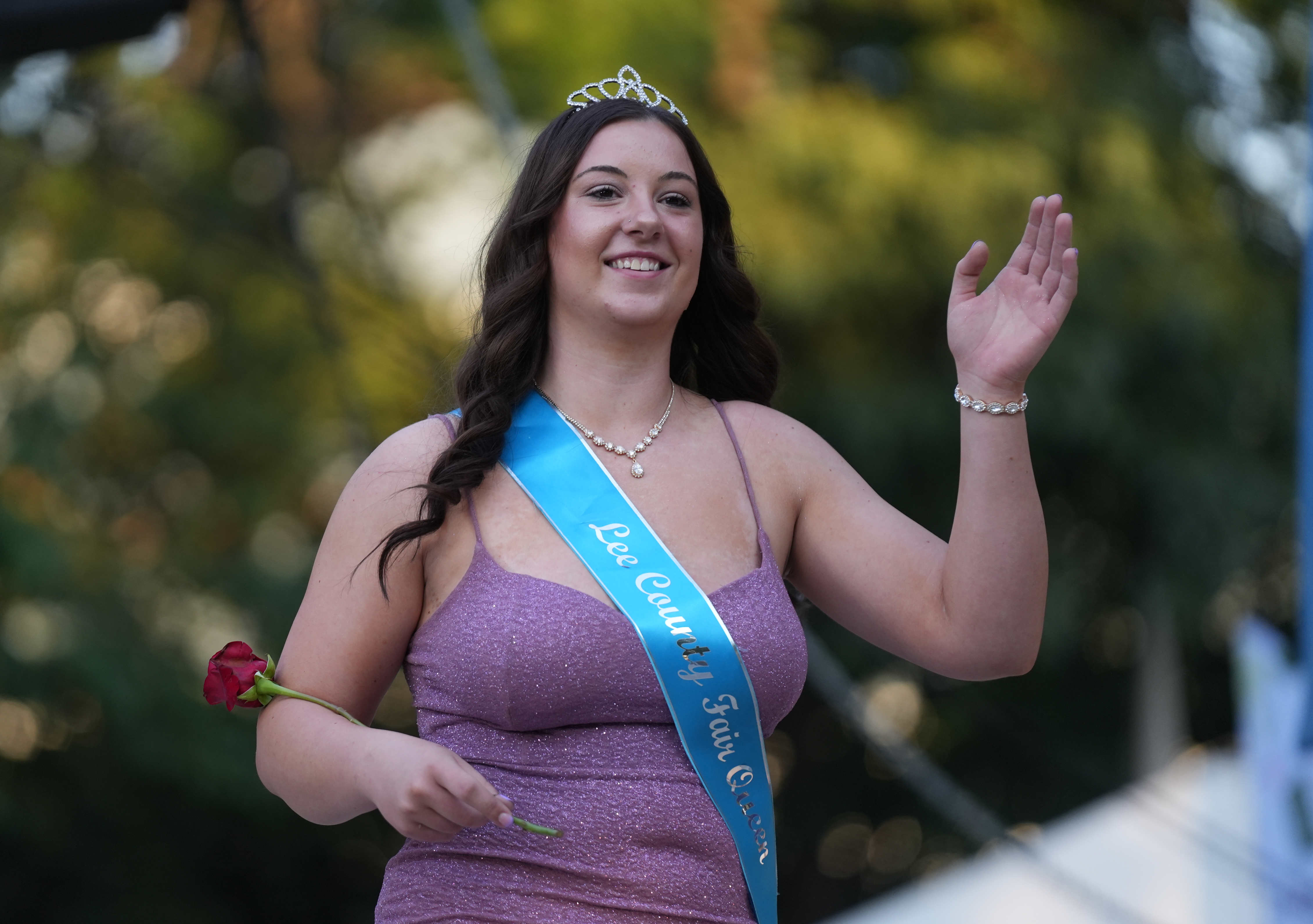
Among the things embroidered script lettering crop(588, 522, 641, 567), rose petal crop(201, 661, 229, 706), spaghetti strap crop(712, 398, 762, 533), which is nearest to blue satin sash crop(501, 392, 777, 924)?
embroidered script lettering crop(588, 522, 641, 567)

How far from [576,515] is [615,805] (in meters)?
0.29

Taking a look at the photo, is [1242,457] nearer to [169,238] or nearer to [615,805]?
[169,238]

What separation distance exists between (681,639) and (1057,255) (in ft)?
1.76

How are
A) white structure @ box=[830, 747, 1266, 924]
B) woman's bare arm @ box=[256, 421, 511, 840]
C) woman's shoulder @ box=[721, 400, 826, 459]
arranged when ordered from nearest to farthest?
1. woman's bare arm @ box=[256, 421, 511, 840]
2. woman's shoulder @ box=[721, 400, 826, 459]
3. white structure @ box=[830, 747, 1266, 924]

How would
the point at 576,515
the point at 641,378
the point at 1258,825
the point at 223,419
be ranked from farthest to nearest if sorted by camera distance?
1. the point at 223,419
2. the point at 1258,825
3. the point at 641,378
4. the point at 576,515

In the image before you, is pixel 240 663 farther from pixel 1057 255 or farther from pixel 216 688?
pixel 1057 255

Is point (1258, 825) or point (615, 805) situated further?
point (1258, 825)

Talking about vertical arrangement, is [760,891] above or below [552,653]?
below

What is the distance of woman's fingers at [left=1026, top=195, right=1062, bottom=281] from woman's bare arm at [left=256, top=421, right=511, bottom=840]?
63cm

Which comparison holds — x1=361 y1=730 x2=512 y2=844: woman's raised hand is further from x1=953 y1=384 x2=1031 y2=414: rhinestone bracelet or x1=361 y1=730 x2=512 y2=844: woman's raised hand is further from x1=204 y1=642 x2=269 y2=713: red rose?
x1=953 y1=384 x2=1031 y2=414: rhinestone bracelet

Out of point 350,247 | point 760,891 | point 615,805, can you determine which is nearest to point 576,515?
point 615,805

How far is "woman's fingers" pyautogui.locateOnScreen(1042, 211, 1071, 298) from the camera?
4.69 feet

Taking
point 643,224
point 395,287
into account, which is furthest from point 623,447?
point 395,287

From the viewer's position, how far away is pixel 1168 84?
5887mm
